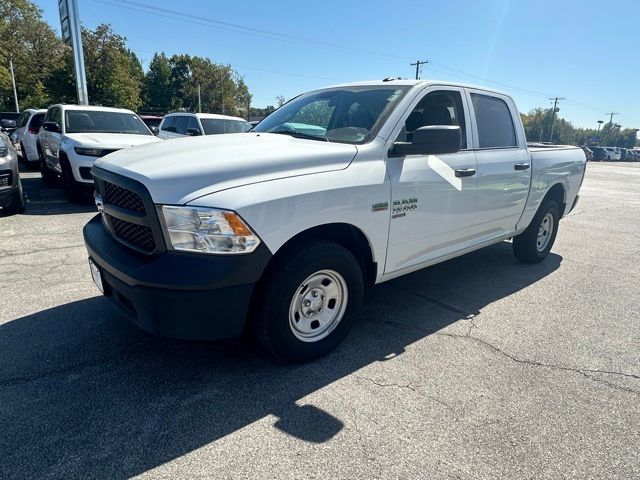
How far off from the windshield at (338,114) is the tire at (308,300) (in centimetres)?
96

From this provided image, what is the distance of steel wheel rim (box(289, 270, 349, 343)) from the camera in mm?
2855

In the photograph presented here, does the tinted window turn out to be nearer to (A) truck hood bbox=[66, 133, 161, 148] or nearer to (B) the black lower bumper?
(A) truck hood bbox=[66, 133, 161, 148]

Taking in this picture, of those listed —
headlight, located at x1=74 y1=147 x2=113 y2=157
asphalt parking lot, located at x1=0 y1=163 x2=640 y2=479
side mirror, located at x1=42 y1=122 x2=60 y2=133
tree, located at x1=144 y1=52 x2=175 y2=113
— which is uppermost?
tree, located at x1=144 y1=52 x2=175 y2=113

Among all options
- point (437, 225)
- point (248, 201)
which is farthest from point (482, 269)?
point (248, 201)

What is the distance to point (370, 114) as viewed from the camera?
11.1ft

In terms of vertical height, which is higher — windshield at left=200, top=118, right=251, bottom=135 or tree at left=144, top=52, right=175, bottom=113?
tree at left=144, top=52, right=175, bottom=113

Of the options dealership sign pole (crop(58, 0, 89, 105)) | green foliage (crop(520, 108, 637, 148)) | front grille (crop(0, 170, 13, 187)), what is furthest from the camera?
green foliage (crop(520, 108, 637, 148))

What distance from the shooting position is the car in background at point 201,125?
37.2 ft

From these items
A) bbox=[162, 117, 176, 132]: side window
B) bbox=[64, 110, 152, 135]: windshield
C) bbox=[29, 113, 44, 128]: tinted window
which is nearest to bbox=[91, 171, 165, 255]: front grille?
bbox=[64, 110, 152, 135]: windshield

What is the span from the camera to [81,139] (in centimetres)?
766

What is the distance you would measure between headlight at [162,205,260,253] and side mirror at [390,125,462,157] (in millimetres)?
1403

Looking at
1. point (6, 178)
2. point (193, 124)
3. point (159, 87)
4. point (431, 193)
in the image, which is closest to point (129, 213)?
point (431, 193)

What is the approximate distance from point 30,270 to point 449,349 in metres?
4.42

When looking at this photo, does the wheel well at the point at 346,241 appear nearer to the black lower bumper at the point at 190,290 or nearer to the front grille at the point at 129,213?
the black lower bumper at the point at 190,290
